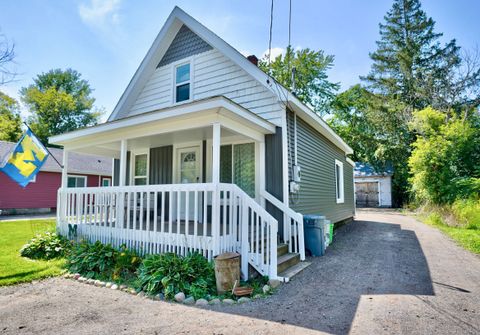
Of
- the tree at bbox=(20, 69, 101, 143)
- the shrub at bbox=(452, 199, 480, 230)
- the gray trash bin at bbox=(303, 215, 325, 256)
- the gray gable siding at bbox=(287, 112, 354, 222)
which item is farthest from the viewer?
the tree at bbox=(20, 69, 101, 143)

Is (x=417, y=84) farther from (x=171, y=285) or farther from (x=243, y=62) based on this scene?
(x=171, y=285)

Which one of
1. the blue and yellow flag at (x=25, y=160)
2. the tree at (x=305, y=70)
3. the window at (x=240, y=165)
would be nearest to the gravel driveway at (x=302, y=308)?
the window at (x=240, y=165)

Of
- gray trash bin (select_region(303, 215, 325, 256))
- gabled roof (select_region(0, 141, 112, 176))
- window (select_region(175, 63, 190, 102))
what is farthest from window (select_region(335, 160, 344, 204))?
gabled roof (select_region(0, 141, 112, 176))

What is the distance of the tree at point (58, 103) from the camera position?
3189cm

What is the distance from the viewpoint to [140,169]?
9102mm

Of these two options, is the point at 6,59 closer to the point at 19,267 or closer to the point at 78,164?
the point at 19,267

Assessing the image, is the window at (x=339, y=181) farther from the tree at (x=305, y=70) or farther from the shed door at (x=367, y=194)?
the shed door at (x=367, y=194)

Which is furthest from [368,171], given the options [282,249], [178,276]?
[178,276]

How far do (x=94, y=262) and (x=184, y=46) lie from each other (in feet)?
21.5

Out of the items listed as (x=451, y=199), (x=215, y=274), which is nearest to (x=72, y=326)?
(x=215, y=274)

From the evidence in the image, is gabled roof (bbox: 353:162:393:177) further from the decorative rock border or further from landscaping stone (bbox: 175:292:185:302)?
landscaping stone (bbox: 175:292:185:302)

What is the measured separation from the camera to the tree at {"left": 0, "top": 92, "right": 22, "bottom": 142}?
26.0m

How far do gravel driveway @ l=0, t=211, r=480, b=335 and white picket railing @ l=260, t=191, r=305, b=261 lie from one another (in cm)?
66

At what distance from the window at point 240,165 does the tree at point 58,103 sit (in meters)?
32.5
